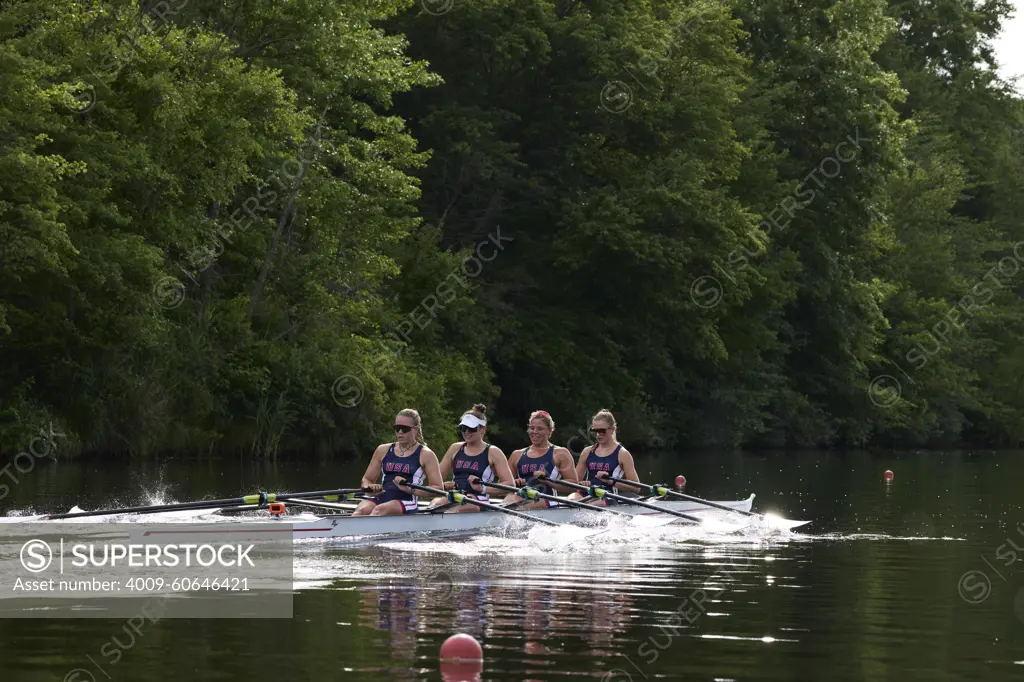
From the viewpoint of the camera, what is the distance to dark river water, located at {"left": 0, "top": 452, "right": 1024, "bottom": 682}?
10.9 metres

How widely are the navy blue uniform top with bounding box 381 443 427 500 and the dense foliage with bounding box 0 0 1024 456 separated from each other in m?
12.5

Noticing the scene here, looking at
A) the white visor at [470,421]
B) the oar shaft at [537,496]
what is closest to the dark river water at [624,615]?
the oar shaft at [537,496]

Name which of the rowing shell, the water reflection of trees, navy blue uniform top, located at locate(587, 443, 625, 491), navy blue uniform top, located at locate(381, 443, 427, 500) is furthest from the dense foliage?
the water reflection of trees

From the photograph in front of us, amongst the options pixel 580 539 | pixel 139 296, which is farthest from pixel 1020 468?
pixel 580 539

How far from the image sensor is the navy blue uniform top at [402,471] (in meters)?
20.0

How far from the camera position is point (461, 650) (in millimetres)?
10844

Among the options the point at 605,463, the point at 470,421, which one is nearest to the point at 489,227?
the point at 605,463

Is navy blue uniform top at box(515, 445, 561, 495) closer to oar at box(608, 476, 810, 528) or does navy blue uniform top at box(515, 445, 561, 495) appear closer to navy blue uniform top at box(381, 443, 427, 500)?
oar at box(608, 476, 810, 528)

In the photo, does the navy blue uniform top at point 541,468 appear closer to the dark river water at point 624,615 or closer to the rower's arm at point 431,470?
the dark river water at point 624,615

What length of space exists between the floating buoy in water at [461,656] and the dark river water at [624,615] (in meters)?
0.12

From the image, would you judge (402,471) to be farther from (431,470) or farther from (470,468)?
(470,468)

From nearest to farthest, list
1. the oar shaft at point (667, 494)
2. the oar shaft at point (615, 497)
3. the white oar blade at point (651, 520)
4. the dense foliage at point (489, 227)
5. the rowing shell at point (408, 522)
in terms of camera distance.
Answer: the rowing shell at point (408, 522) → the oar shaft at point (615, 497) → the white oar blade at point (651, 520) → the oar shaft at point (667, 494) → the dense foliage at point (489, 227)

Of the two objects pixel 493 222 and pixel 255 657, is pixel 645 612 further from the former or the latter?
pixel 493 222

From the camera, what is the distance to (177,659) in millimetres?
10914
